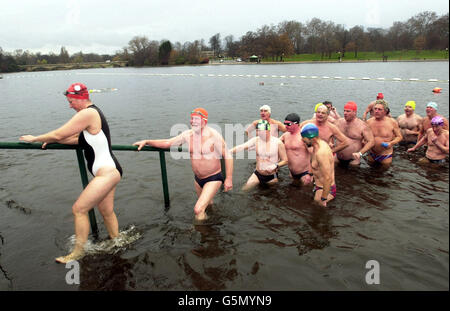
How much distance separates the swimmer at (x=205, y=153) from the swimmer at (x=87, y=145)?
3.01ft

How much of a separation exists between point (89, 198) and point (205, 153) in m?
1.96

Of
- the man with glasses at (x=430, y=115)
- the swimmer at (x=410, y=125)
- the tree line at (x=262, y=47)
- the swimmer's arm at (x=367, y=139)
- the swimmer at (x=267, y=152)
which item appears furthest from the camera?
the tree line at (x=262, y=47)

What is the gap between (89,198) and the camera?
3.77 metres

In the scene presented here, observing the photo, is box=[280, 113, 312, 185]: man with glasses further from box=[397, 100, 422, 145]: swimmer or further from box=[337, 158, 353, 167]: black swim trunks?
box=[397, 100, 422, 145]: swimmer

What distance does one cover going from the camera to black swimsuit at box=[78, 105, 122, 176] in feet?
12.7

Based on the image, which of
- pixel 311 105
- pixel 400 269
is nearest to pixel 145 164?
pixel 400 269

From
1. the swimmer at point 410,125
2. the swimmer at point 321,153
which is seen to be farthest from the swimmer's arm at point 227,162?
the swimmer at point 410,125

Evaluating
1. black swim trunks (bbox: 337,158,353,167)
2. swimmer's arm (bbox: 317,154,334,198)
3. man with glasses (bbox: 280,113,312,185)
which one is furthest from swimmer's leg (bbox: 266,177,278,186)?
black swim trunks (bbox: 337,158,353,167)

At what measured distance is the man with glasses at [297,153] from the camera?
259 inches

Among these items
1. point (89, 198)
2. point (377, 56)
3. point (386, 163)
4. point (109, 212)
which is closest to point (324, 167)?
point (109, 212)
